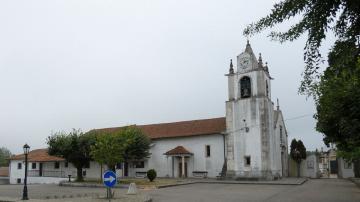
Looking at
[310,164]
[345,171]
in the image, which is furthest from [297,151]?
[345,171]

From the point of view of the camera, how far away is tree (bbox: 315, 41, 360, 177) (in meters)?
2.90

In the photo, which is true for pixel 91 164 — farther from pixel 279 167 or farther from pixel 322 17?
pixel 322 17

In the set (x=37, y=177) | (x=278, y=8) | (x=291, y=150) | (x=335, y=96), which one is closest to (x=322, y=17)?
(x=278, y=8)

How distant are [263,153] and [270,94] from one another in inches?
315

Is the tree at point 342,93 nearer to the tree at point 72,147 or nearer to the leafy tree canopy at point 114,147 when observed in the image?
the leafy tree canopy at point 114,147

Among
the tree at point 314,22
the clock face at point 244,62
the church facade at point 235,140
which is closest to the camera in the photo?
the tree at point 314,22

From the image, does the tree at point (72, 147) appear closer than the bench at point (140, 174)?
Yes

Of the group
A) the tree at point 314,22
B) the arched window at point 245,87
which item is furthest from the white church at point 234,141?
the tree at point 314,22

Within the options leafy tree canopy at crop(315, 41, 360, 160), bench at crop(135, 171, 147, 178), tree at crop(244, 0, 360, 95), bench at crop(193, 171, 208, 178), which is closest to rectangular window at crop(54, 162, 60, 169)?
bench at crop(135, 171, 147, 178)

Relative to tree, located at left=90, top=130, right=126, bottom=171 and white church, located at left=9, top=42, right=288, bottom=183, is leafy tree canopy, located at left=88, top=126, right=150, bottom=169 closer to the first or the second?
tree, located at left=90, top=130, right=126, bottom=171

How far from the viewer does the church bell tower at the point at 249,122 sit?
131ft

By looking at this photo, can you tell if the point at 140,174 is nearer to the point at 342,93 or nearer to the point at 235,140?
the point at 235,140

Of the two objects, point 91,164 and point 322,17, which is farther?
point 91,164

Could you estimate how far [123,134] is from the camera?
3678 centimetres
